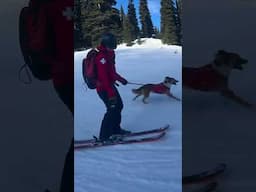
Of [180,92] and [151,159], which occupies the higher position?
[180,92]

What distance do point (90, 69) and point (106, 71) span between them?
0.28ft

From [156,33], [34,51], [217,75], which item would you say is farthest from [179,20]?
[34,51]

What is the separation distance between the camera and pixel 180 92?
4.20 meters

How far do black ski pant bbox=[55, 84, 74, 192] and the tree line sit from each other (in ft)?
0.81

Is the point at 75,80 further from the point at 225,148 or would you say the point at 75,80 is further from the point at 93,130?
the point at 225,148

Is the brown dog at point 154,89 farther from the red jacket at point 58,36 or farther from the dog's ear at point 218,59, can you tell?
the red jacket at point 58,36

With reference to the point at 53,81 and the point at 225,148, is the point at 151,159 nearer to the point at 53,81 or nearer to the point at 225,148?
the point at 225,148

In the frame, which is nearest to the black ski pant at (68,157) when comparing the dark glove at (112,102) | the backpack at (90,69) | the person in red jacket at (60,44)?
the person in red jacket at (60,44)

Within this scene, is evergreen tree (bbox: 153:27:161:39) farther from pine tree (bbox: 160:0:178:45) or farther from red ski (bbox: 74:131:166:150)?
red ski (bbox: 74:131:166:150)

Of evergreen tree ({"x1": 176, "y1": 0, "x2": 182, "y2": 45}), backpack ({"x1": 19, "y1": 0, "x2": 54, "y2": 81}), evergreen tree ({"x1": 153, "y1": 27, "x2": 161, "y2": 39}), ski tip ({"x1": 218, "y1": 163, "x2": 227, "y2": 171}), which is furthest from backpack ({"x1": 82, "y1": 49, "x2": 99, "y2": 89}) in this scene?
ski tip ({"x1": 218, "y1": 163, "x2": 227, "y2": 171})

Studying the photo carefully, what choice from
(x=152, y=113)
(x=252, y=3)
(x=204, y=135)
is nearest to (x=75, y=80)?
(x=152, y=113)

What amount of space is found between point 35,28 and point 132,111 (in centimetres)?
72

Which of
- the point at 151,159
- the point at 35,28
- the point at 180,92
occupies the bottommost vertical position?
the point at 151,159

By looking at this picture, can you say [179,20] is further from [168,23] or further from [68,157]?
[68,157]
